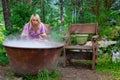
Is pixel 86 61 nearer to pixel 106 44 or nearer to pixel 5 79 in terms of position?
pixel 106 44

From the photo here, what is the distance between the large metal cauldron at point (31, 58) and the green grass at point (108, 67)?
4.56ft

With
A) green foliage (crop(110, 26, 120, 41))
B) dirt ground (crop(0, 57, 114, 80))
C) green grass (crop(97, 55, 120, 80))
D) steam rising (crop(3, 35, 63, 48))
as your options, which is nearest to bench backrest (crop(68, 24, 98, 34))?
green grass (crop(97, 55, 120, 80))

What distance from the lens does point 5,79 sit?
550cm

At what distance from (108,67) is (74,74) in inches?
40.1

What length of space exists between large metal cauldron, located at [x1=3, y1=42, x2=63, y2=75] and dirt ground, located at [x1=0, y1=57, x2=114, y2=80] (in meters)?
0.23

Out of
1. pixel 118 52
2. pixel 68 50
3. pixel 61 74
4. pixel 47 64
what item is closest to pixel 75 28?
pixel 68 50

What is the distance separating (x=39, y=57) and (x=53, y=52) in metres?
0.32

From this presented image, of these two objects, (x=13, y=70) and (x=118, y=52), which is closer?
(x=13, y=70)

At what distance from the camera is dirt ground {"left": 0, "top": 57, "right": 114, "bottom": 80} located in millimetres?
5918

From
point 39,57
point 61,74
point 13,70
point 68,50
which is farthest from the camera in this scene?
point 68,50

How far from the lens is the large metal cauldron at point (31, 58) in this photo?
5.39 m

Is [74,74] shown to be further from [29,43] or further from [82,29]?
[82,29]

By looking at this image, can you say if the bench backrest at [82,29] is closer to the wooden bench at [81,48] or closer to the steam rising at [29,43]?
the wooden bench at [81,48]

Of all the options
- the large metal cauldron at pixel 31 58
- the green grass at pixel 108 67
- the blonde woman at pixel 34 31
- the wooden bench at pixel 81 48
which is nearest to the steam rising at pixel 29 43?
the large metal cauldron at pixel 31 58
